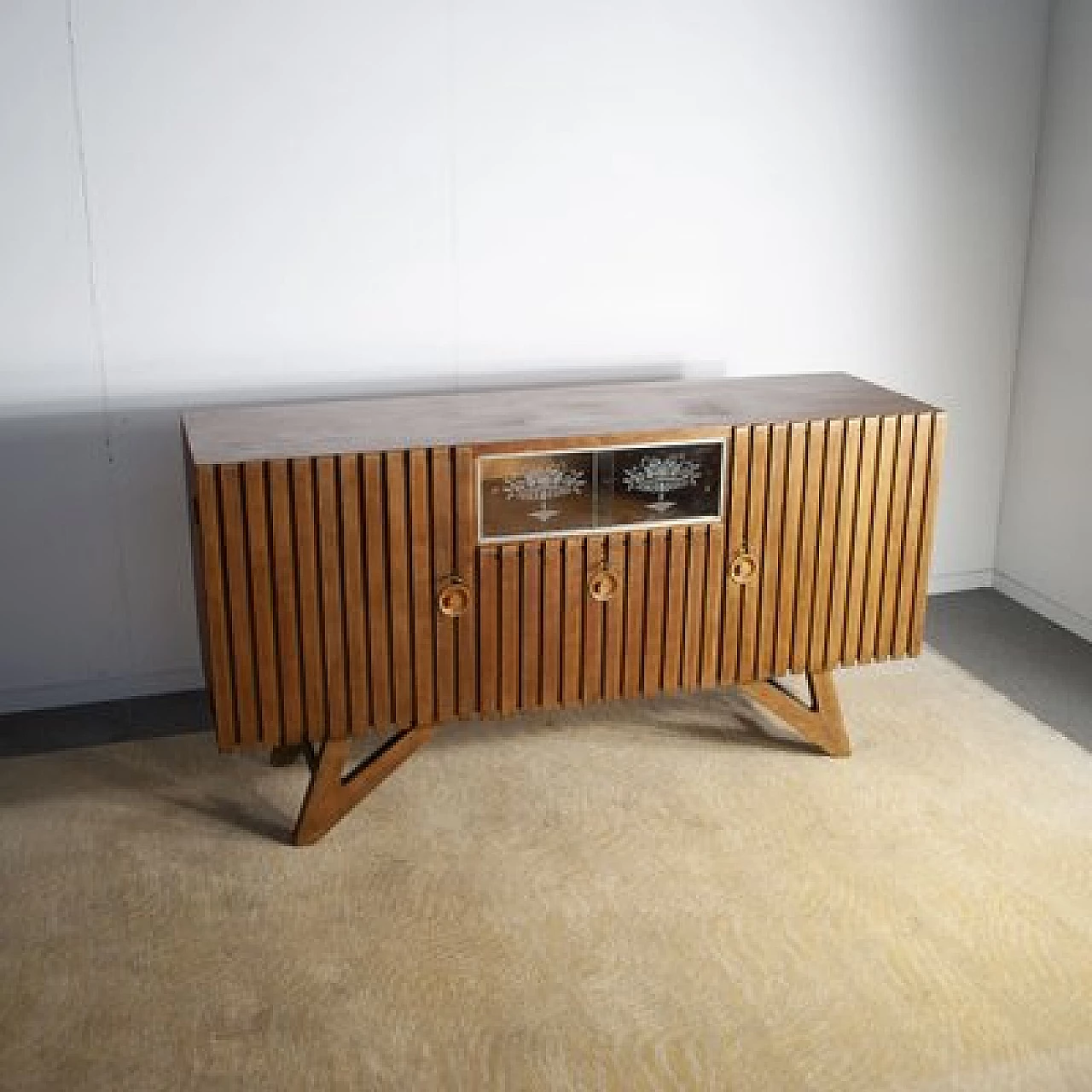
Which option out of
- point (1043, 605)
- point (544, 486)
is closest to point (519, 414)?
point (544, 486)

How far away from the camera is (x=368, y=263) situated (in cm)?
329

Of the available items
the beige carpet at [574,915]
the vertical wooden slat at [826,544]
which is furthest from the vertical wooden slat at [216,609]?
the vertical wooden slat at [826,544]

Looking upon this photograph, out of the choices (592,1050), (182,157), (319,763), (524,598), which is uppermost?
(182,157)

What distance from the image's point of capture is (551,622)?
2.86 m

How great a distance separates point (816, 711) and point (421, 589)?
3.22 feet

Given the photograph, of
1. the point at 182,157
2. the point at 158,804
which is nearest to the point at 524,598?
the point at 158,804

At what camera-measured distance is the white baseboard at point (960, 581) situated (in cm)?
412

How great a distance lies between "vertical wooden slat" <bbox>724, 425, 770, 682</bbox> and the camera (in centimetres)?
287

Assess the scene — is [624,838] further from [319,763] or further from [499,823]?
[319,763]

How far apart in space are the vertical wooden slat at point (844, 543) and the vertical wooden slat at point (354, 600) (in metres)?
1.03

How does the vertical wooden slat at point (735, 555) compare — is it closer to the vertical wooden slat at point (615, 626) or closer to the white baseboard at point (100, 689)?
the vertical wooden slat at point (615, 626)

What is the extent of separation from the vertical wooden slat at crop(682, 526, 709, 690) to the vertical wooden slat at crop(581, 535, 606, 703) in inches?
7.5

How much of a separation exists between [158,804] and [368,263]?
132 centimetres

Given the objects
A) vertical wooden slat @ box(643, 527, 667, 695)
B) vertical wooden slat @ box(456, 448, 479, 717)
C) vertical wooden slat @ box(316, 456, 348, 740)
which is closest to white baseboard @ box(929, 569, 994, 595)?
vertical wooden slat @ box(643, 527, 667, 695)
